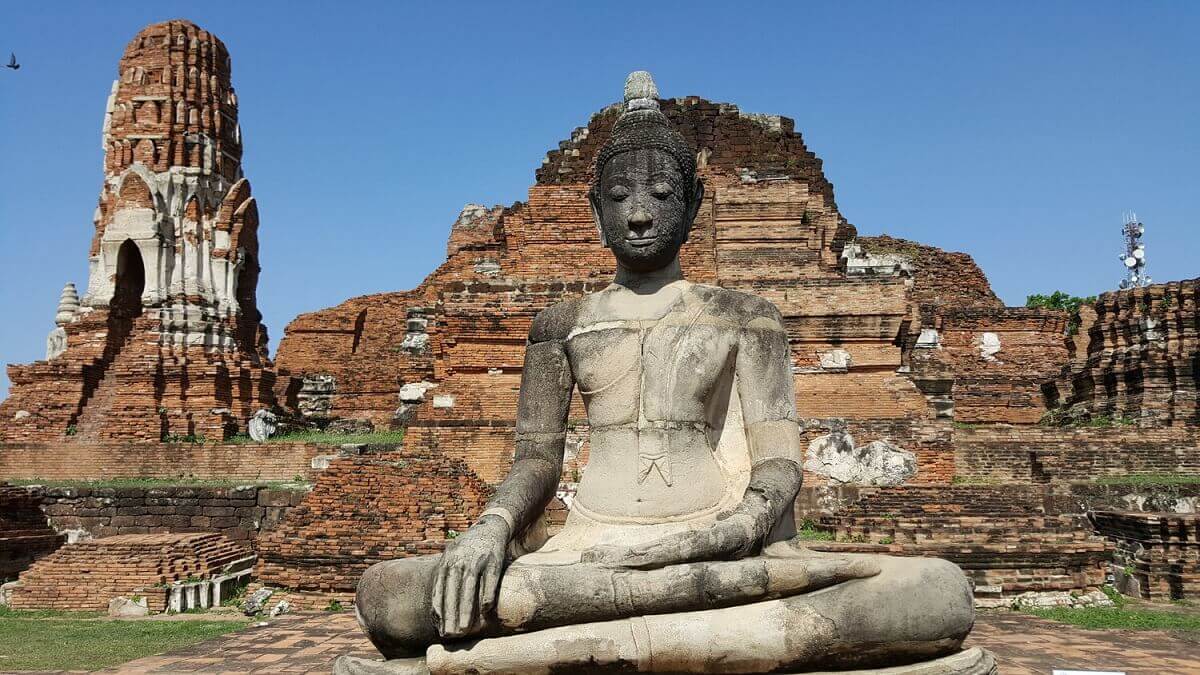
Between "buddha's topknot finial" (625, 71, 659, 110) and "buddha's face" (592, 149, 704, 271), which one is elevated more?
"buddha's topknot finial" (625, 71, 659, 110)

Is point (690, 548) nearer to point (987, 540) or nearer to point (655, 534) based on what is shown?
point (655, 534)

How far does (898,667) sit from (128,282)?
70.6 feet

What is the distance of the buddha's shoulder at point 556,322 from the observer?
187 inches

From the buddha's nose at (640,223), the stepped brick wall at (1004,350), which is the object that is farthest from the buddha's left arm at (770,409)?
the stepped brick wall at (1004,350)

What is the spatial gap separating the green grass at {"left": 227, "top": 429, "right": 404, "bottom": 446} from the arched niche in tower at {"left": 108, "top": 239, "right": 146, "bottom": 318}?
13.3ft

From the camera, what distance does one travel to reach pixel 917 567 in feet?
12.7

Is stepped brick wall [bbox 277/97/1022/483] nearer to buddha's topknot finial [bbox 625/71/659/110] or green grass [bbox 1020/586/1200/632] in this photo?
green grass [bbox 1020/586/1200/632]

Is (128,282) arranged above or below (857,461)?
above

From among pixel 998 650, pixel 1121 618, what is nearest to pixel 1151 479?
pixel 1121 618

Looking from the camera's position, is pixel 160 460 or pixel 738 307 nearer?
pixel 738 307

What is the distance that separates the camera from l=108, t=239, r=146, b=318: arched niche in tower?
2166 cm

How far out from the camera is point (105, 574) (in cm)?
1088

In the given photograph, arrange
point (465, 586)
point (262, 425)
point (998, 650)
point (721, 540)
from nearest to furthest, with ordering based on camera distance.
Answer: point (465, 586)
point (721, 540)
point (998, 650)
point (262, 425)

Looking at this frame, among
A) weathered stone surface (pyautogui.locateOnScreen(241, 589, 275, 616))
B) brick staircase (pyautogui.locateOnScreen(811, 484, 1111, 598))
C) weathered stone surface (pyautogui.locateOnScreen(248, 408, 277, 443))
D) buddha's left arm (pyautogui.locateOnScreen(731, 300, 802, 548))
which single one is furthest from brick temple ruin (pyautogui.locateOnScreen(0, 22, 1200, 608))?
buddha's left arm (pyautogui.locateOnScreen(731, 300, 802, 548))
